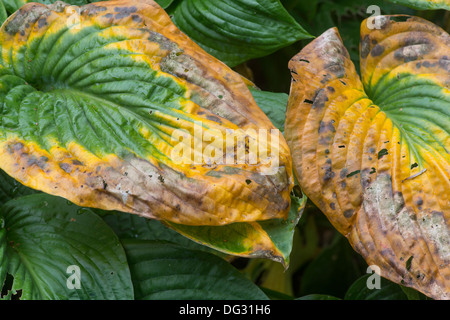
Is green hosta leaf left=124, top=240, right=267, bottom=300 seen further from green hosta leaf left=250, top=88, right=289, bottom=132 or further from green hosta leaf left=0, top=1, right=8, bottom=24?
green hosta leaf left=0, top=1, right=8, bottom=24

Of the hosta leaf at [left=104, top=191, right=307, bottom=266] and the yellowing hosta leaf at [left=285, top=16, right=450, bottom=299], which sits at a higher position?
the yellowing hosta leaf at [left=285, top=16, right=450, bottom=299]

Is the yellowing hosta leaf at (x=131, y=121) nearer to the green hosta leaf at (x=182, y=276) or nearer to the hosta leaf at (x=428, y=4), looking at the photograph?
the green hosta leaf at (x=182, y=276)

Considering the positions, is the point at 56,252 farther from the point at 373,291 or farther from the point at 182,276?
the point at 373,291

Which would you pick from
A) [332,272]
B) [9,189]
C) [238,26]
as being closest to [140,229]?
[9,189]

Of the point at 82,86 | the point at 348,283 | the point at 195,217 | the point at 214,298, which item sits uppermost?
the point at 82,86

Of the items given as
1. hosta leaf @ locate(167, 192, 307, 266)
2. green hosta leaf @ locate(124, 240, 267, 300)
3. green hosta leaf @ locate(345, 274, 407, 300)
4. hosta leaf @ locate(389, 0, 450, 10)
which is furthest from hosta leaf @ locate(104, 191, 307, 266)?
hosta leaf @ locate(389, 0, 450, 10)

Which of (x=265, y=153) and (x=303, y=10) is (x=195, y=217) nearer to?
(x=265, y=153)
